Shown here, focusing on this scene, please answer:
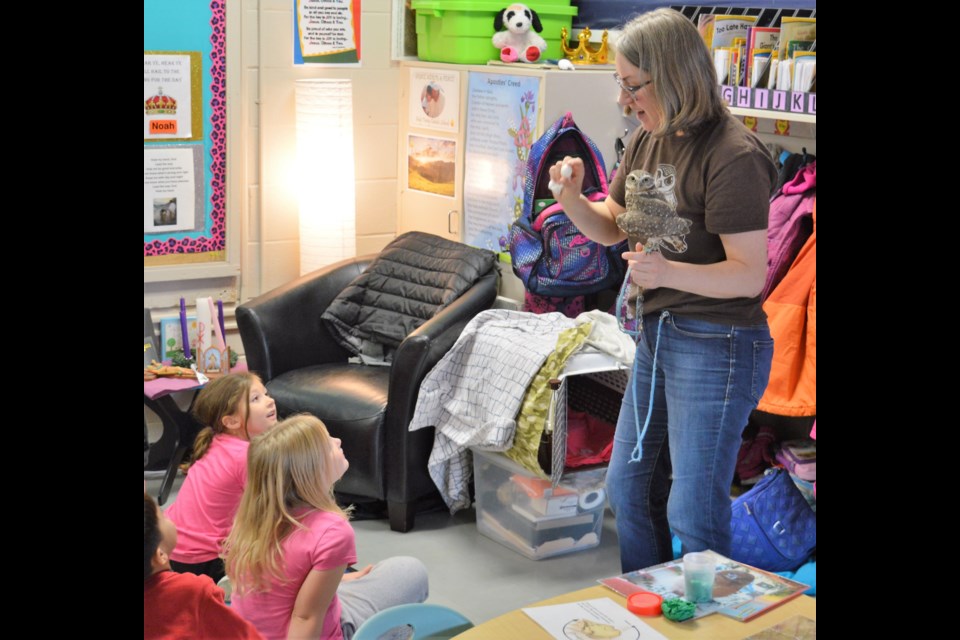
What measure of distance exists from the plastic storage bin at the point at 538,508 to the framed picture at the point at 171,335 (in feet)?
4.82

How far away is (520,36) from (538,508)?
187cm

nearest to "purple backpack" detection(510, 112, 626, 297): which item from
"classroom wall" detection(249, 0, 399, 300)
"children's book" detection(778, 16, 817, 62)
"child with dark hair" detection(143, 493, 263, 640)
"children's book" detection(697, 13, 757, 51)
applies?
"children's book" detection(697, 13, 757, 51)

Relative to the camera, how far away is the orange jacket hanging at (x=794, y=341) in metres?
3.33

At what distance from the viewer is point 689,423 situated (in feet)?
7.68

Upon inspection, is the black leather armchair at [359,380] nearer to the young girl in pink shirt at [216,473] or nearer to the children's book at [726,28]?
the young girl in pink shirt at [216,473]

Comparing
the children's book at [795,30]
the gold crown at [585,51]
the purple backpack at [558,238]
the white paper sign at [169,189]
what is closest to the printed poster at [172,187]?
the white paper sign at [169,189]

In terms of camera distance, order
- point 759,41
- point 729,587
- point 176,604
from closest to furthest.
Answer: point 176,604, point 729,587, point 759,41

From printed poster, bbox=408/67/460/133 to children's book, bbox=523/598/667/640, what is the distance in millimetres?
2793

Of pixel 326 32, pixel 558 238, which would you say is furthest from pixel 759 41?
pixel 326 32

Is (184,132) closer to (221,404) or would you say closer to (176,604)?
(221,404)

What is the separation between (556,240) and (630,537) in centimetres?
140

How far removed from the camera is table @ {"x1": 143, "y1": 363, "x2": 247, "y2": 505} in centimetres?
396

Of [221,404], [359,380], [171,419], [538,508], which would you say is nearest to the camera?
[221,404]
